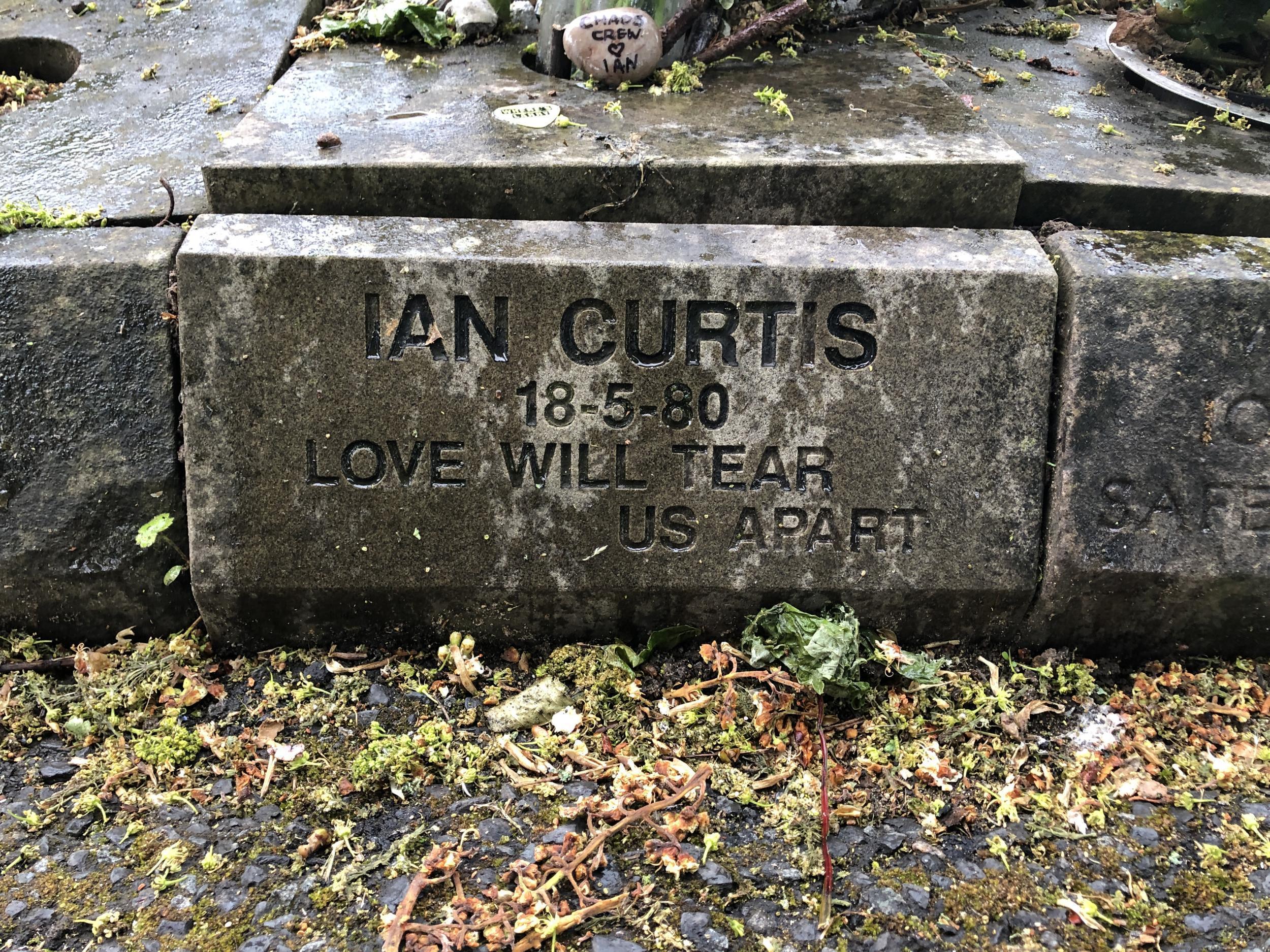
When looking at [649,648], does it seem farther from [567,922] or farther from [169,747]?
[169,747]

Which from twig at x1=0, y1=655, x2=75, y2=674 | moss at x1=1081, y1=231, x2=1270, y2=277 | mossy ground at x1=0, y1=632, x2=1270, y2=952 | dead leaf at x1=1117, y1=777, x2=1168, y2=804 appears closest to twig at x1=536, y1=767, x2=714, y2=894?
mossy ground at x1=0, y1=632, x2=1270, y2=952

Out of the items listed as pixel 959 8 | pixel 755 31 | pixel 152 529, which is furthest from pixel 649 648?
pixel 959 8

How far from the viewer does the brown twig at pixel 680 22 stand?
304cm

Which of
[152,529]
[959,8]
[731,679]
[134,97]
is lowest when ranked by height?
[731,679]

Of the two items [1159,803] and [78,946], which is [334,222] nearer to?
[78,946]

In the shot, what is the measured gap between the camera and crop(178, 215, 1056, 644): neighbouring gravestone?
226 centimetres

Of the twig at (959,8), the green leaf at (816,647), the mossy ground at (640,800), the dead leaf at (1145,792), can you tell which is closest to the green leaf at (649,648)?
the mossy ground at (640,800)

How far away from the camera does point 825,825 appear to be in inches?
79.2

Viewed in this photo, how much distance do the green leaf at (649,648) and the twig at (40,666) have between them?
146cm

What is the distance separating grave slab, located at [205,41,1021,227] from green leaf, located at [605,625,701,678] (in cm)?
111

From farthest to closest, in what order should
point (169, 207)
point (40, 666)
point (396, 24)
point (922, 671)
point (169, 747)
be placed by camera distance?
1. point (396, 24)
2. point (169, 207)
3. point (40, 666)
4. point (922, 671)
5. point (169, 747)

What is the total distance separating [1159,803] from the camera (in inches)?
84.7

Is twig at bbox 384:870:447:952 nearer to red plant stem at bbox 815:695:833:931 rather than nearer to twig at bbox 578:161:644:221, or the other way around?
red plant stem at bbox 815:695:833:931

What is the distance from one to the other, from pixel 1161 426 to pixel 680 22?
1962 mm
